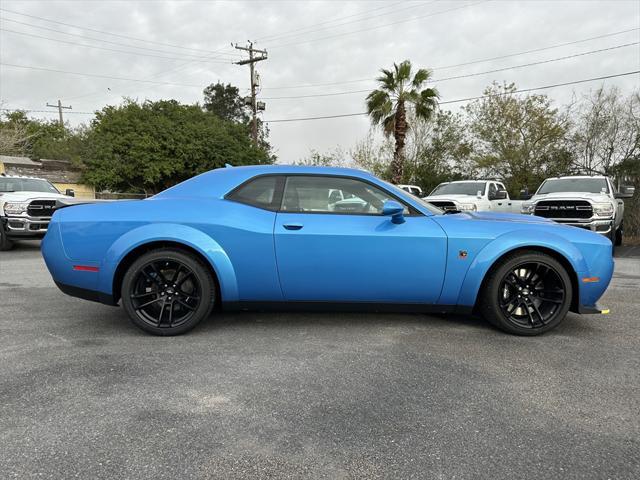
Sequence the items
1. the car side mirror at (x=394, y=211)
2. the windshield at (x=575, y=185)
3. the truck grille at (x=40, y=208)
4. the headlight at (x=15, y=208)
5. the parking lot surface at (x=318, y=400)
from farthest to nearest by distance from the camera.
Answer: the windshield at (x=575, y=185) → the truck grille at (x=40, y=208) → the headlight at (x=15, y=208) → the car side mirror at (x=394, y=211) → the parking lot surface at (x=318, y=400)

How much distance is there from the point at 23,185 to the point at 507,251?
1107 cm

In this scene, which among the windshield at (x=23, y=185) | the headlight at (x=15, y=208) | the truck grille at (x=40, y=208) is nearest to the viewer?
the headlight at (x=15, y=208)

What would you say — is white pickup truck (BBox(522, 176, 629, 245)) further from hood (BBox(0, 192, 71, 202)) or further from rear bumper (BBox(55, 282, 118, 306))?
hood (BBox(0, 192, 71, 202))

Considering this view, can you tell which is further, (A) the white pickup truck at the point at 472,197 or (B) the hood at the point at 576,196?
(A) the white pickup truck at the point at 472,197

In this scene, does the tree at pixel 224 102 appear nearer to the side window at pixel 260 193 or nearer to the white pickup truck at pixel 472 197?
the white pickup truck at pixel 472 197

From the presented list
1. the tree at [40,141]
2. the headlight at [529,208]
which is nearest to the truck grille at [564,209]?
the headlight at [529,208]

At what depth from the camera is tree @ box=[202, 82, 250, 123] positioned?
49.2 metres

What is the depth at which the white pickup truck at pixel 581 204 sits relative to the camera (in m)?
9.51

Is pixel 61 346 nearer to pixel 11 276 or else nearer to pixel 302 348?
pixel 302 348

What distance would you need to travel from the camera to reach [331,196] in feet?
12.6

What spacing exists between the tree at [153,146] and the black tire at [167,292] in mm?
23080

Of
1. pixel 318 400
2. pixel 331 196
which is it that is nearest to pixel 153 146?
pixel 331 196

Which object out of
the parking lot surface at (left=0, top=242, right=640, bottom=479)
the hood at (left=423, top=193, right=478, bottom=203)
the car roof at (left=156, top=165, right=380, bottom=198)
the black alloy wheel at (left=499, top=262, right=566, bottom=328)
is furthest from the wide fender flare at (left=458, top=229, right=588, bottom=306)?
the hood at (left=423, top=193, right=478, bottom=203)

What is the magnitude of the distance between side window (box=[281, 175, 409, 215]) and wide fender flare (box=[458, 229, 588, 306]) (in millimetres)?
729
